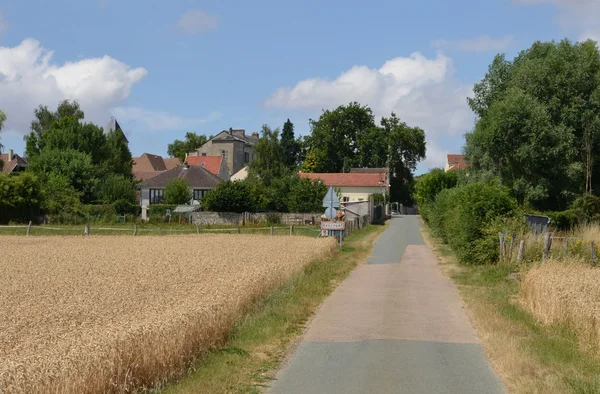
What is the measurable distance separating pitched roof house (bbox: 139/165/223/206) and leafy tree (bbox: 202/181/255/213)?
17.7 m

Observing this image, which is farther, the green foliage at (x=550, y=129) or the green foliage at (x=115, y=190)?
the green foliage at (x=115, y=190)

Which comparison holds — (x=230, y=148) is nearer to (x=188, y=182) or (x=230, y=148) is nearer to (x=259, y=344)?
(x=188, y=182)

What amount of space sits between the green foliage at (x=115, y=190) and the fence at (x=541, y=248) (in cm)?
5370

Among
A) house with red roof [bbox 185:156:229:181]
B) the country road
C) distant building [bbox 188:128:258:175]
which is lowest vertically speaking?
the country road

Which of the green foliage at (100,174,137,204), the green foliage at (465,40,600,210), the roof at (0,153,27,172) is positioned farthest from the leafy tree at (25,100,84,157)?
the green foliage at (465,40,600,210)

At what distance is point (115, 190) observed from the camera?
232 feet

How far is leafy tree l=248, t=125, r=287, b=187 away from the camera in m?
87.8

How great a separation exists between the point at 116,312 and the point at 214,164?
289ft

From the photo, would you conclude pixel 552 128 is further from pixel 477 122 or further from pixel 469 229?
pixel 469 229

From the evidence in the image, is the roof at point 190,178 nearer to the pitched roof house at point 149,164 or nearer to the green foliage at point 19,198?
the green foliage at point 19,198

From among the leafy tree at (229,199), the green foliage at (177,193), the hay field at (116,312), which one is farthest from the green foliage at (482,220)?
the green foliage at (177,193)

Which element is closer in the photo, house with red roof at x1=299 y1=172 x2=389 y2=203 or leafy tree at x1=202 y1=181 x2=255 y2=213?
leafy tree at x1=202 y1=181 x2=255 y2=213

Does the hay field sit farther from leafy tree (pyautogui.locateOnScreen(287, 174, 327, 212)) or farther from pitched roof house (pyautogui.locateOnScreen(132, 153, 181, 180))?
pitched roof house (pyautogui.locateOnScreen(132, 153, 181, 180))

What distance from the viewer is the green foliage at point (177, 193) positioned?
242 feet
